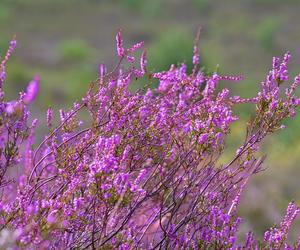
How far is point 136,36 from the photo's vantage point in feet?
148

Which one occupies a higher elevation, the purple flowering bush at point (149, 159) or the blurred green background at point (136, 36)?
the blurred green background at point (136, 36)

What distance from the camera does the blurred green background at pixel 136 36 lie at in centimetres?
3428

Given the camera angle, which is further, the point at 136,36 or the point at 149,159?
the point at 136,36

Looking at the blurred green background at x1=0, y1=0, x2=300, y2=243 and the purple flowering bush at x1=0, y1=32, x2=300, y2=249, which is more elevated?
the blurred green background at x1=0, y1=0, x2=300, y2=243

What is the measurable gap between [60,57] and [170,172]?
39.1 metres

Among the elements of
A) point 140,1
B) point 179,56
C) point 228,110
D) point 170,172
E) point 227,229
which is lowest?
point 227,229

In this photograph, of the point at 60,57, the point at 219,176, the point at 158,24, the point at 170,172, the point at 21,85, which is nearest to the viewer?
the point at 170,172

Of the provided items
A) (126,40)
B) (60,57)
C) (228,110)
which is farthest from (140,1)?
(228,110)

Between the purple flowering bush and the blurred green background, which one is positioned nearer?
the purple flowering bush

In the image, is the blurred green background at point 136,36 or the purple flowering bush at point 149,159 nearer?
the purple flowering bush at point 149,159

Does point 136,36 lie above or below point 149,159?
above

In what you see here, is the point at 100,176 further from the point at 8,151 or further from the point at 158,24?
the point at 158,24

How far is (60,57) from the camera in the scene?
41.6 metres

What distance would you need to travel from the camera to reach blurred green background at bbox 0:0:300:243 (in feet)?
112
